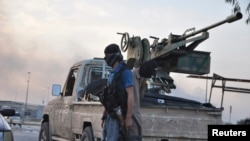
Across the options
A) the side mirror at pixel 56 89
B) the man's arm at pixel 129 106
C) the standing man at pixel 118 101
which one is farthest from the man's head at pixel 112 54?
the side mirror at pixel 56 89

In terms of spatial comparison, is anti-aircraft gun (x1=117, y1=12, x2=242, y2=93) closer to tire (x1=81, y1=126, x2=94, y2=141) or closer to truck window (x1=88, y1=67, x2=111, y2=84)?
truck window (x1=88, y1=67, x2=111, y2=84)

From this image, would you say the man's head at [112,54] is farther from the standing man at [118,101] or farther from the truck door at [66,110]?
the truck door at [66,110]

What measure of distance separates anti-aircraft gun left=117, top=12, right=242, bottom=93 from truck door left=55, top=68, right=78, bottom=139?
1.49 metres

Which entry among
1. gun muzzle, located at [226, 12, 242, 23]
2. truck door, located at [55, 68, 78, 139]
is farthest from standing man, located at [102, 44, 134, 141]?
truck door, located at [55, 68, 78, 139]

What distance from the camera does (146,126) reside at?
8.07m

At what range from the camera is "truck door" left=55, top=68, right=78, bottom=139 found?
10477 millimetres

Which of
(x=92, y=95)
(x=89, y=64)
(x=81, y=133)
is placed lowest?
(x=81, y=133)

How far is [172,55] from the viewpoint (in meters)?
11.8

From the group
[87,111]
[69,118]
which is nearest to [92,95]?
[87,111]

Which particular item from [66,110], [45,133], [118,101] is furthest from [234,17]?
[45,133]

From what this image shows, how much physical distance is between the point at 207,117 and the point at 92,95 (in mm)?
2257

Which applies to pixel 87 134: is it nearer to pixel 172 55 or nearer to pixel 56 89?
pixel 56 89

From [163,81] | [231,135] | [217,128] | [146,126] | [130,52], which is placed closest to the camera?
[231,135]

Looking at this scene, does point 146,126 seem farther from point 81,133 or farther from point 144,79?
point 81,133
